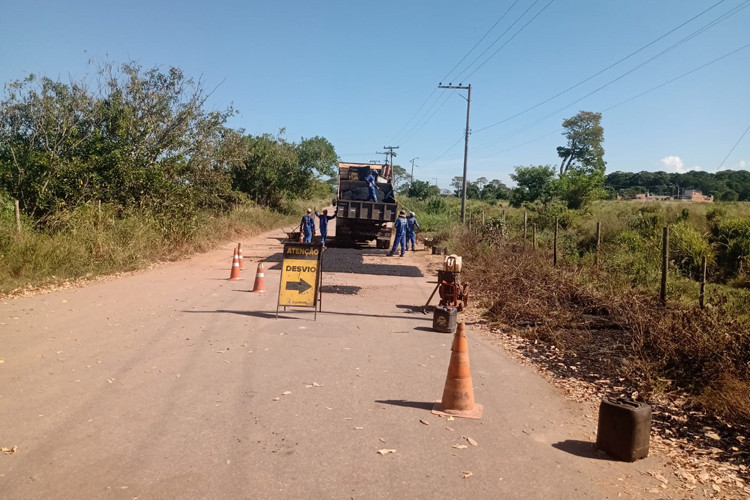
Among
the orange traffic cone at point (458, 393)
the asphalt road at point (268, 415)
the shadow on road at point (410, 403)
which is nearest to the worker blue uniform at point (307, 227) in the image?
the asphalt road at point (268, 415)

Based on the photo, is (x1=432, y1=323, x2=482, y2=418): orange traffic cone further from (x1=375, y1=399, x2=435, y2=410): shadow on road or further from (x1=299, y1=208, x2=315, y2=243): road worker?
(x1=299, y1=208, x2=315, y2=243): road worker

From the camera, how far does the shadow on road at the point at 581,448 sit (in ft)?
15.2

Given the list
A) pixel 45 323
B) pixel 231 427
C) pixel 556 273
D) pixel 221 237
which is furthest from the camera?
pixel 221 237

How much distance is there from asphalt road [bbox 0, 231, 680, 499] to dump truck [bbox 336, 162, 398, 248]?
11948mm

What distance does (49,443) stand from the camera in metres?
4.45

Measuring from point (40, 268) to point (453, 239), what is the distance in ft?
47.9

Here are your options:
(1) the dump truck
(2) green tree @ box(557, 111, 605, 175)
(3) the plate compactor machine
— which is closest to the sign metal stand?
(3) the plate compactor machine

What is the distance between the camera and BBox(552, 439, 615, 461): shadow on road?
15.2ft

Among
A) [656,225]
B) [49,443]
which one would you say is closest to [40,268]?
[49,443]

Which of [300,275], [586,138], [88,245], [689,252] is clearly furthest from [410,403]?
[586,138]

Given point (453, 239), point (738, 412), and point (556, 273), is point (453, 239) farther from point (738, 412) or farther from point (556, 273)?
point (738, 412)

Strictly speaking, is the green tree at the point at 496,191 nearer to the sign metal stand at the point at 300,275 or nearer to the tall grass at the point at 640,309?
the tall grass at the point at 640,309

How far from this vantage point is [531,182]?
48.0m

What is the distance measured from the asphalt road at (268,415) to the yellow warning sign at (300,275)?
0.34 meters
